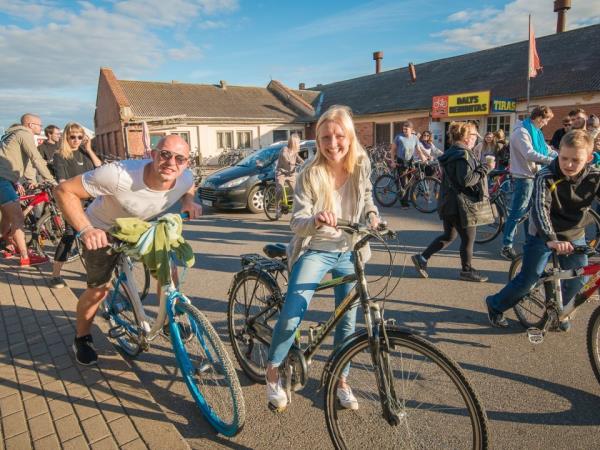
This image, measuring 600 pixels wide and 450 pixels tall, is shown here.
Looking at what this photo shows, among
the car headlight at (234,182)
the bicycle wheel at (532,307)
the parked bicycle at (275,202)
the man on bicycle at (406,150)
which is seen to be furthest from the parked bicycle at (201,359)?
the man on bicycle at (406,150)

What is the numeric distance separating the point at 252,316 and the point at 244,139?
32.4 m

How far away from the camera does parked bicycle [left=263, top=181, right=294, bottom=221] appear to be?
9.13 m

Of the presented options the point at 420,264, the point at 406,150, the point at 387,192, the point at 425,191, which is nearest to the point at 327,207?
the point at 420,264

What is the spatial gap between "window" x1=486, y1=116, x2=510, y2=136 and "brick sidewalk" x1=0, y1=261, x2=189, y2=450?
883 inches

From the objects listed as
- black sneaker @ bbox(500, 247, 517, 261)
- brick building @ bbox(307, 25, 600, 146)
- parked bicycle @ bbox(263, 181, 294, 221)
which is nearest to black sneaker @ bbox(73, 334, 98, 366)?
black sneaker @ bbox(500, 247, 517, 261)

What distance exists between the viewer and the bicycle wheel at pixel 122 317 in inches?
128

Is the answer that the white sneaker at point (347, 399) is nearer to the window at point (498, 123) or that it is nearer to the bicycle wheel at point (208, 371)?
the bicycle wheel at point (208, 371)

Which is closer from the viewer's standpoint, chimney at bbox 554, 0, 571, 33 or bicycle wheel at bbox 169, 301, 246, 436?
bicycle wheel at bbox 169, 301, 246, 436

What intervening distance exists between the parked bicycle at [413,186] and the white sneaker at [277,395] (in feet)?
25.0

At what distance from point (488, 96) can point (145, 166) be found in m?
22.1

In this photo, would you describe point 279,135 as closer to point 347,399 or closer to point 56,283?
point 56,283

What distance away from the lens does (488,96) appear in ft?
69.0

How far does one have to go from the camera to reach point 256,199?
33.3 ft

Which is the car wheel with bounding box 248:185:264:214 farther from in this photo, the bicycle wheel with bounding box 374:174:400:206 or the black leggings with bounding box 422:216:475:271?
the black leggings with bounding box 422:216:475:271
